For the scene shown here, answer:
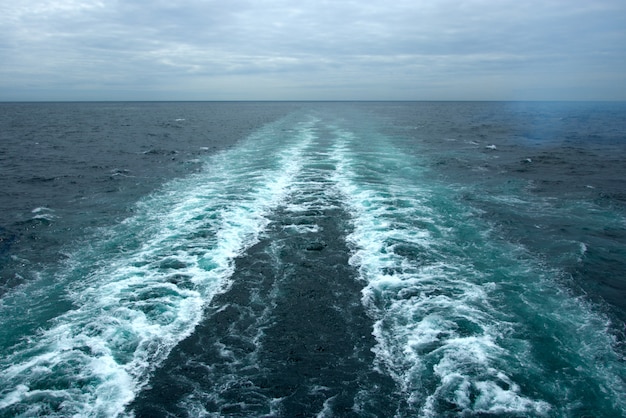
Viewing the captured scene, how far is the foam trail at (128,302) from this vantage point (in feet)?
28.7

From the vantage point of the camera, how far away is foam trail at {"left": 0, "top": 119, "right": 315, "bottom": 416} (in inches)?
345

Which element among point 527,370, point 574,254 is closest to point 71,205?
point 527,370

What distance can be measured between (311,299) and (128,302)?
5.73m

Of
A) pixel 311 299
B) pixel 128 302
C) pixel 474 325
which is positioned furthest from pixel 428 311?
pixel 128 302

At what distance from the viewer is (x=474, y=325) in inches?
443

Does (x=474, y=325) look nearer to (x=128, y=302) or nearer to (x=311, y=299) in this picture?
(x=311, y=299)

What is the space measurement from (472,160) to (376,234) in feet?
82.4

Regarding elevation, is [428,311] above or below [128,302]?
below

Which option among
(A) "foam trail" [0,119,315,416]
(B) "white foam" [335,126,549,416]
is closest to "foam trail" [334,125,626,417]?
(B) "white foam" [335,126,549,416]

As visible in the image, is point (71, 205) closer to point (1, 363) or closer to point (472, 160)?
point (1, 363)

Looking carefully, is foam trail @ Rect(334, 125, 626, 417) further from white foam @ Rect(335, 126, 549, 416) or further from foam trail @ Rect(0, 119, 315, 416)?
foam trail @ Rect(0, 119, 315, 416)

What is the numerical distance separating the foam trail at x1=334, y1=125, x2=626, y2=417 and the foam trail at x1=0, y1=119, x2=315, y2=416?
18.4ft

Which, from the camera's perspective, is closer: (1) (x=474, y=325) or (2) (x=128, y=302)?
(1) (x=474, y=325)

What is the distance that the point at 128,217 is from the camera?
66.9ft
